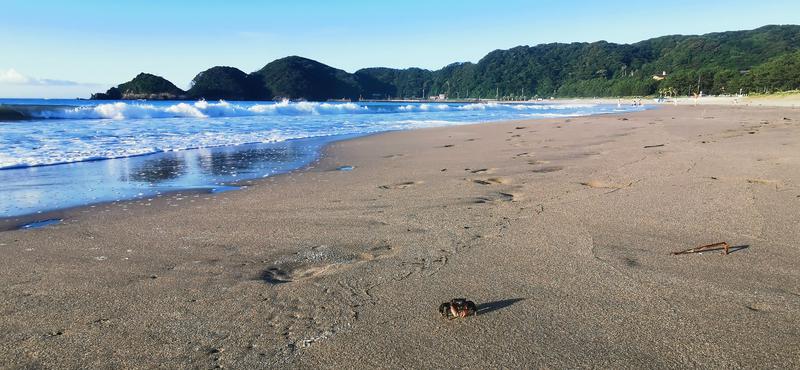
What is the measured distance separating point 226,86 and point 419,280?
115 metres

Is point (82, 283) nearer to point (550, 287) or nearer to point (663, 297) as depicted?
point (550, 287)

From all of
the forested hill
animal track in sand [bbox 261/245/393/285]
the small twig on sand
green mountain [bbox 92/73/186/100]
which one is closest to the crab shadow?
animal track in sand [bbox 261/245/393/285]

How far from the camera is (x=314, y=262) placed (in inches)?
120

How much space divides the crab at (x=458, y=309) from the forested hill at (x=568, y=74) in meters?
69.7

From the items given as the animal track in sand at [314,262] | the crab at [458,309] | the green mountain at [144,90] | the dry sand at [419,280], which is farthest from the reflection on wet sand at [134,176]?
the green mountain at [144,90]

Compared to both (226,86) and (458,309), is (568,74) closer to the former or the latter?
(226,86)

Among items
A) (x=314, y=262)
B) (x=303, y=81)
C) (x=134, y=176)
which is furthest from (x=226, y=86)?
(x=314, y=262)

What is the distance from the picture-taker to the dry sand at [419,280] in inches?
74.9

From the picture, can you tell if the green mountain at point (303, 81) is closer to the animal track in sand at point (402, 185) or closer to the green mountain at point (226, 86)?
the green mountain at point (226, 86)

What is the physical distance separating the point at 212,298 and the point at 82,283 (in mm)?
798

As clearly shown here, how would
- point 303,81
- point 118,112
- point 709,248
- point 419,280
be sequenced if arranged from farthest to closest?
1. point 303,81
2. point 118,112
3. point 709,248
4. point 419,280

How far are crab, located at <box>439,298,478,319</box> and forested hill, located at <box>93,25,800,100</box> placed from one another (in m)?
69.7

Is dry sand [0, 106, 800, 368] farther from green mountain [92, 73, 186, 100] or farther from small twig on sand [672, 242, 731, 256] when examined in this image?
green mountain [92, 73, 186, 100]

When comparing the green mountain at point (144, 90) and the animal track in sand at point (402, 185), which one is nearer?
the animal track in sand at point (402, 185)
